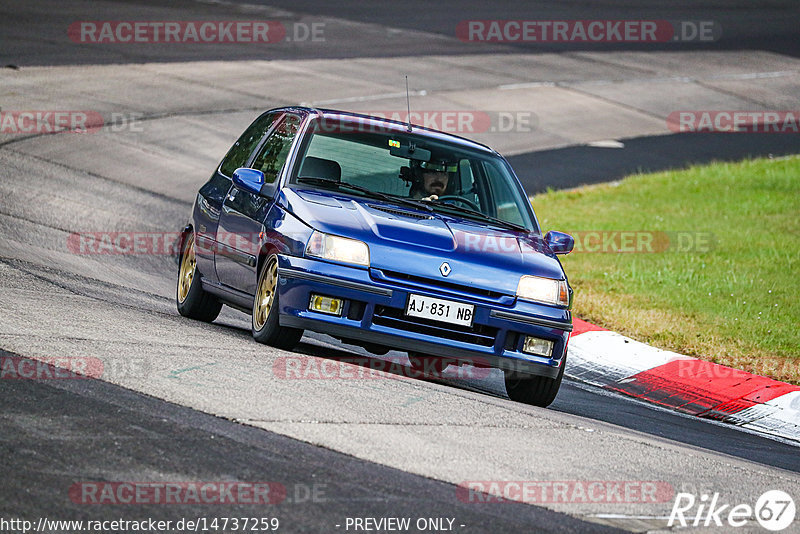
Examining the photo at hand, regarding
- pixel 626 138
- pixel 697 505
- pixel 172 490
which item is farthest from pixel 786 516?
pixel 626 138

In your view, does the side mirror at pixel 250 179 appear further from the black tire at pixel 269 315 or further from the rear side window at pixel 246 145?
the rear side window at pixel 246 145

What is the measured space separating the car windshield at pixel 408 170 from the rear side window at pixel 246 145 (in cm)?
85

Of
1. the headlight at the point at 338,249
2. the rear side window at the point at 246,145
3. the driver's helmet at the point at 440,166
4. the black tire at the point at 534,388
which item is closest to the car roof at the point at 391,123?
the driver's helmet at the point at 440,166

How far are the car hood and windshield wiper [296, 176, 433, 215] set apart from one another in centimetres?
11

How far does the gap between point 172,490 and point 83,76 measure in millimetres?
17787

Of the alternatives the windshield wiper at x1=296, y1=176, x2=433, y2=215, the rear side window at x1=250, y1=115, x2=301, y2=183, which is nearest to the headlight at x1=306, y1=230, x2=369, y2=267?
the windshield wiper at x1=296, y1=176, x2=433, y2=215

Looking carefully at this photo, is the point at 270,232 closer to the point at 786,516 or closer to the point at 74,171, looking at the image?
the point at 786,516

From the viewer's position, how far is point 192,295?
9.76 metres

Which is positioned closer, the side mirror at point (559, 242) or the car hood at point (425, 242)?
the car hood at point (425, 242)

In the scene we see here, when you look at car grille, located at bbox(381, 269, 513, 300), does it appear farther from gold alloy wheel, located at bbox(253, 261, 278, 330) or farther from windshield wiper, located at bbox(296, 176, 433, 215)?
windshield wiper, located at bbox(296, 176, 433, 215)

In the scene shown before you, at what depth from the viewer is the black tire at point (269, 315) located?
7.98 m

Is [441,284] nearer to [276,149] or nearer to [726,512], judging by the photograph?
[276,149]

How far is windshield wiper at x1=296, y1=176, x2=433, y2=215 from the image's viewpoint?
852 centimetres

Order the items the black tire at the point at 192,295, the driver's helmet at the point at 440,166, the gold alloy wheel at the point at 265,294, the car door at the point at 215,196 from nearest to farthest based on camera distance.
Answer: the gold alloy wheel at the point at 265,294
the driver's helmet at the point at 440,166
the car door at the point at 215,196
the black tire at the point at 192,295
